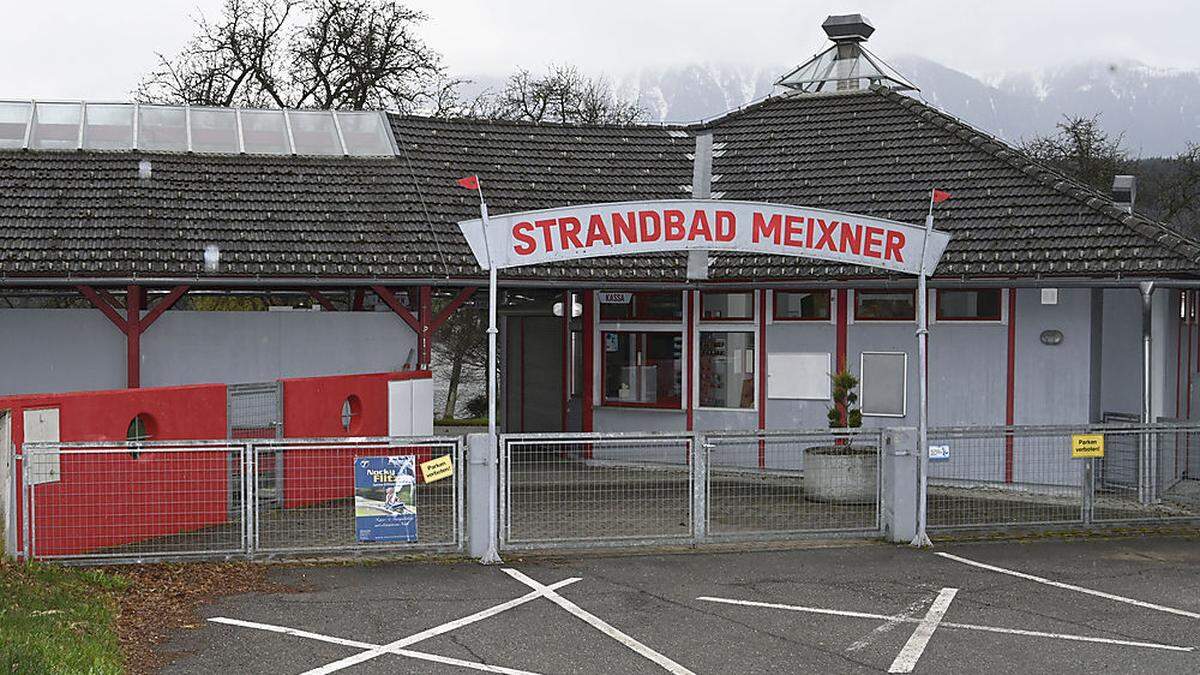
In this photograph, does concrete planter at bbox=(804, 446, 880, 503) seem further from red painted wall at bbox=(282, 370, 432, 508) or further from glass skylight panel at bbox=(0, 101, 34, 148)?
glass skylight panel at bbox=(0, 101, 34, 148)

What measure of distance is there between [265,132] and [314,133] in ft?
2.54

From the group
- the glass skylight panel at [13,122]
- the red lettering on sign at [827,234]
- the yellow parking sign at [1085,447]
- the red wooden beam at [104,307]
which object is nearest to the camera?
the red lettering on sign at [827,234]

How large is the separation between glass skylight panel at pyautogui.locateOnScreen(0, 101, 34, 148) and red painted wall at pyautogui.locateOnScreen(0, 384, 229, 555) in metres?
8.34

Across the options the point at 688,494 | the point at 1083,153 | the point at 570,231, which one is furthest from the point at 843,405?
the point at 1083,153

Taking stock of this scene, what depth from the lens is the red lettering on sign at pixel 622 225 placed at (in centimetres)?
1220

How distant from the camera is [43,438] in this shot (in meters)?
11.6

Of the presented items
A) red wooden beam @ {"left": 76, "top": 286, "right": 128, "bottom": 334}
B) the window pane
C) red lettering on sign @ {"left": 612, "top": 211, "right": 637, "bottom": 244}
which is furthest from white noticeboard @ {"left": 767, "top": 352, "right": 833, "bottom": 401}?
red wooden beam @ {"left": 76, "top": 286, "right": 128, "bottom": 334}

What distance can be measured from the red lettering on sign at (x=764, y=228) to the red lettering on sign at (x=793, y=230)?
96 mm

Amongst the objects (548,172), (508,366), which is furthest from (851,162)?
(508,366)

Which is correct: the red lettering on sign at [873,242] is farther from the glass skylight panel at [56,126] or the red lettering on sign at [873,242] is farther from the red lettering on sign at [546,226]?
the glass skylight panel at [56,126]

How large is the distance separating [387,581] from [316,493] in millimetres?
3016

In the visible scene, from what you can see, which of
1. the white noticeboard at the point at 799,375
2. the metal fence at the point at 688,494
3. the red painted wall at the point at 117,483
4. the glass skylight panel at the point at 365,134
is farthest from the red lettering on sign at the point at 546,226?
the glass skylight panel at the point at 365,134

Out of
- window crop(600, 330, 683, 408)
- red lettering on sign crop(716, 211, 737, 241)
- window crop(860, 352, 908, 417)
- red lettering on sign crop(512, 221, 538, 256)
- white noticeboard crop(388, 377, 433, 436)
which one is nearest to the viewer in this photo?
red lettering on sign crop(512, 221, 538, 256)

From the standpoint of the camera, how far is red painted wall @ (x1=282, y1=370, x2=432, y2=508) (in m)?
A: 13.7
